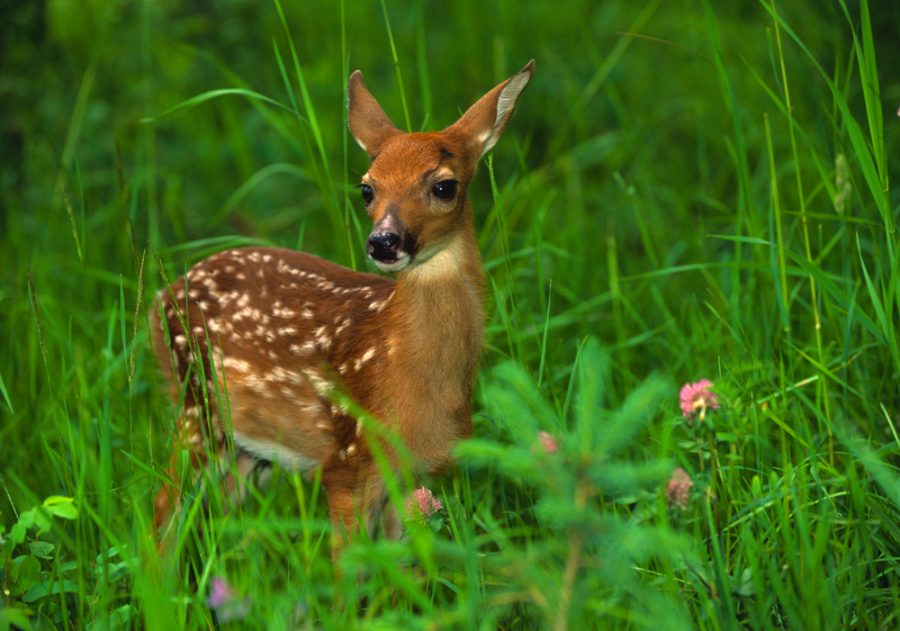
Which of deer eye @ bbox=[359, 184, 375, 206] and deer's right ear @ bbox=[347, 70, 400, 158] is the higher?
deer's right ear @ bbox=[347, 70, 400, 158]

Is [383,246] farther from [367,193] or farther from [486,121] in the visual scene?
[486,121]

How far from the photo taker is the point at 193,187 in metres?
6.31

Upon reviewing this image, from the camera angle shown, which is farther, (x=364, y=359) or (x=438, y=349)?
(x=364, y=359)

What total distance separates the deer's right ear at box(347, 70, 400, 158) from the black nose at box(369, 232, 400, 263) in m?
0.51

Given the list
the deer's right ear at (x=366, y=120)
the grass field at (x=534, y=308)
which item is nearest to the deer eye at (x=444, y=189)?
the grass field at (x=534, y=308)

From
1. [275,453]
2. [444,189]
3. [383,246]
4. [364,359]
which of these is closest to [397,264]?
[383,246]

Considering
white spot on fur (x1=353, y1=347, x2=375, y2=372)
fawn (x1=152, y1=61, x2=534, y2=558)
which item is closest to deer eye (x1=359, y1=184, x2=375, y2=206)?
fawn (x1=152, y1=61, x2=534, y2=558)

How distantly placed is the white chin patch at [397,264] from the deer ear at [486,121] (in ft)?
1.49

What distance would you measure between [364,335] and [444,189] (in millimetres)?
547

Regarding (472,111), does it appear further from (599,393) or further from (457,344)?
(599,393)

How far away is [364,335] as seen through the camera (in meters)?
3.64

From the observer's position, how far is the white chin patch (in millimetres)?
3176

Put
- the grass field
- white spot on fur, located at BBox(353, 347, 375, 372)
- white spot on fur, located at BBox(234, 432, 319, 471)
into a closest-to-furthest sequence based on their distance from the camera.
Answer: the grass field, white spot on fur, located at BBox(353, 347, 375, 372), white spot on fur, located at BBox(234, 432, 319, 471)

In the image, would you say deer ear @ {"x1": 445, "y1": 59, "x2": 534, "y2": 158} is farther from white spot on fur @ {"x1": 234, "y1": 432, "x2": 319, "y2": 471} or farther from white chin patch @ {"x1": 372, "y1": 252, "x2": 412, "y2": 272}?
white spot on fur @ {"x1": 234, "y1": 432, "x2": 319, "y2": 471}
